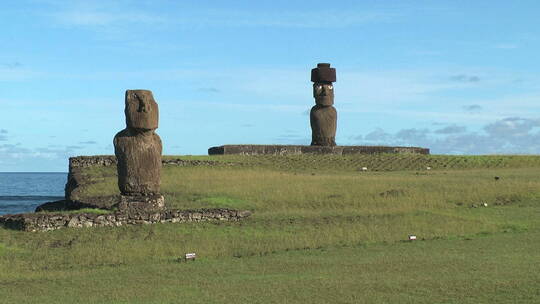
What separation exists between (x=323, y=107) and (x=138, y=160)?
25.0 m

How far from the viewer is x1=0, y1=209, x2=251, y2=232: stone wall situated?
21156 mm

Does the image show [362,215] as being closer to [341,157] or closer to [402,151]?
[341,157]

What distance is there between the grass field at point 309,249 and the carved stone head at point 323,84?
13775mm

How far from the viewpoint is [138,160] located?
934 inches

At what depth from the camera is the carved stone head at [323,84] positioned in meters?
47.0

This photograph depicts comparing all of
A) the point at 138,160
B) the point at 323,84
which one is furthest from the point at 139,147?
the point at 323,84

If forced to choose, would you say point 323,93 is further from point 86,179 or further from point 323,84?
point 86,179

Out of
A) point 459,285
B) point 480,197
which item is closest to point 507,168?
point 480,197

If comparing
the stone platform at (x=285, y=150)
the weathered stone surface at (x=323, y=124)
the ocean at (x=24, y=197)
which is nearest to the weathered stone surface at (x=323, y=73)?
the weathered stone surface at (x=323, y=124)

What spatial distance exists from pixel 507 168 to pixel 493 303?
118 ft

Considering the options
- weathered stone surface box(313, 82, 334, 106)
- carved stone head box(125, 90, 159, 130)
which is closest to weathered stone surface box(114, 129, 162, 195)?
carved stone head box(125, 90, 159, 130)

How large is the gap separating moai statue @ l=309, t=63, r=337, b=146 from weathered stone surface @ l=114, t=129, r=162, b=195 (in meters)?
24.1

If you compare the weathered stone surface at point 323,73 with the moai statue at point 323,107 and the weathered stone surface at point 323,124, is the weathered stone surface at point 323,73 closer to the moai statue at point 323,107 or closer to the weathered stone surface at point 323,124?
the moai statue at point 323,107

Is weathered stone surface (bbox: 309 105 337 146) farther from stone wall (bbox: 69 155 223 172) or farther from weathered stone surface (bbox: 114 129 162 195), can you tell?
weathered stone surface (bbox: 114 129 162 195)
